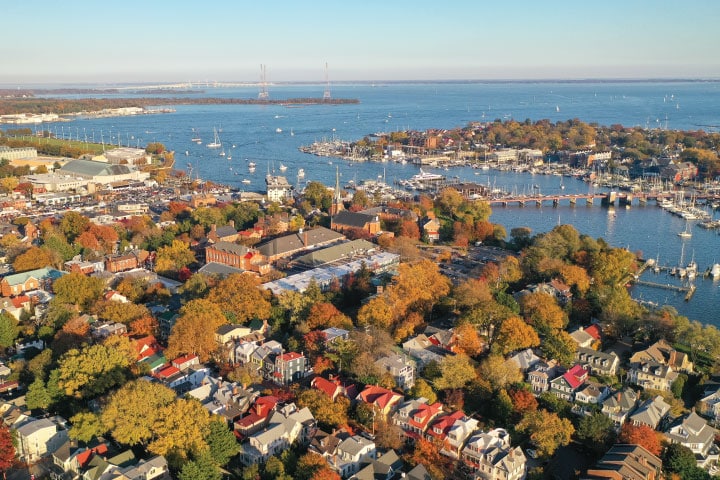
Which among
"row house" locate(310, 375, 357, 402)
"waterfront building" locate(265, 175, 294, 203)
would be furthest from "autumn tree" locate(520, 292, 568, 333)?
"waterfront building" locate(265, 175, 294, 203)

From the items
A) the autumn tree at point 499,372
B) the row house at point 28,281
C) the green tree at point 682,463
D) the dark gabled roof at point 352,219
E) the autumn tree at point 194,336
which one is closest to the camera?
the green tree at point 682,463

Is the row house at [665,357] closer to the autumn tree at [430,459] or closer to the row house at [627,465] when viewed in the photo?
the row house at [627,465]

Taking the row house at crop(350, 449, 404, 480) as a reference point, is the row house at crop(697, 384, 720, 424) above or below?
below

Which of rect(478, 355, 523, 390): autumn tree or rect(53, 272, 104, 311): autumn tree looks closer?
rect(478, 355, 523, 390): autumn tree

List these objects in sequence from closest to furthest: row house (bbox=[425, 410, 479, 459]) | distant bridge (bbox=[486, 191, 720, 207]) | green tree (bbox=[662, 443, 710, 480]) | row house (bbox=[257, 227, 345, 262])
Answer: green tree (bbox=[662, 443, 710, 480]) → row house (bbox=[425, 410, 479, 459]) → row house (bbox=[257, 227, 345, 262]) → distant bridge (bbox=[486, 191, 720, 207])

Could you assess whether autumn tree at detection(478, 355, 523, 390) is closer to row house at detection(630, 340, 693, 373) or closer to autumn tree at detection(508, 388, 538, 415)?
autumn tree at detection(508, 388, 538, 415)

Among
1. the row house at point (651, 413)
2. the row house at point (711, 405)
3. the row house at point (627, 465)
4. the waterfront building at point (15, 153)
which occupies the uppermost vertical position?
the waterfront building at point (15, 153)

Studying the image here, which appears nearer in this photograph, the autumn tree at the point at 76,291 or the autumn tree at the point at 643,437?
the autumn tree at the point at 643,437

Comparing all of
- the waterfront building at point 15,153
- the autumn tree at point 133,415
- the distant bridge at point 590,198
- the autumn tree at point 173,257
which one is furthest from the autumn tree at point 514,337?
the waterfront building at point 15,153
